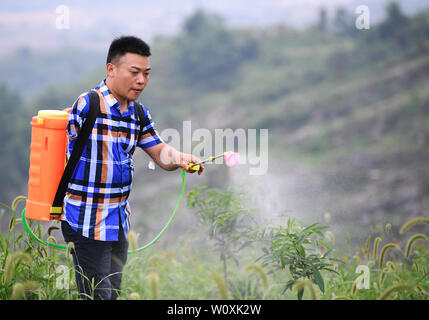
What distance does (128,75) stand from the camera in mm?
2762

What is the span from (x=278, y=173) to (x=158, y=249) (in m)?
15.5

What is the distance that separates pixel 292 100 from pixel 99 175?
26530mm

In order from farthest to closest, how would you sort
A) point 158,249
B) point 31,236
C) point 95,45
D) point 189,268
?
1. point 95,45
2. point 158,249
3. point 189,268
4. point 31,236

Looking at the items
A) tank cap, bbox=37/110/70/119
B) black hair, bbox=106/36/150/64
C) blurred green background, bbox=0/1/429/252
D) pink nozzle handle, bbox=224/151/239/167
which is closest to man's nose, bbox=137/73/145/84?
black hair, bbox=106/36/150/64

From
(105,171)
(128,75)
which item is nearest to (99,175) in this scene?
(105,171)

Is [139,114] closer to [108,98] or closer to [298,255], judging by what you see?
[108,98]

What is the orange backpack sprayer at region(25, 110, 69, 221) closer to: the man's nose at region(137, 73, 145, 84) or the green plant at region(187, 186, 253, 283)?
the man's nose at region(137, 73, 145, 84)

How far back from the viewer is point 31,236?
2.97 meters

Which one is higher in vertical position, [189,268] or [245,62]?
[245,62]

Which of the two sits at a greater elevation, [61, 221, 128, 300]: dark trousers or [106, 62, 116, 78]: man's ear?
[106, 62, 116, 78]: man's ear

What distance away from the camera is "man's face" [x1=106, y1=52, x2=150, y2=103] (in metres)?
2.76

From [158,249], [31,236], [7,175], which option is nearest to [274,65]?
[7,175]
